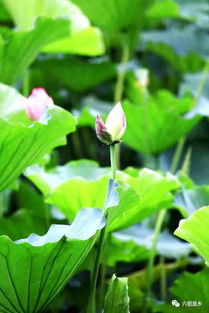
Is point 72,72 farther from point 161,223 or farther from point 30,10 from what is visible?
point 161,223

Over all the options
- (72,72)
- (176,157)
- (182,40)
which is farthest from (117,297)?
(182,40)

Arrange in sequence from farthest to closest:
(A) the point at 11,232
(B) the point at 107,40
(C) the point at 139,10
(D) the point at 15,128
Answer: (B) the point at 107,40
(C) the point at 139,10
(A) the point at 11,232
(D) the point at 15,128

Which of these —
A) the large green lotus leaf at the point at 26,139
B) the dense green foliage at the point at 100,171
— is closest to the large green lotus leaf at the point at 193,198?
the dense green foliage at the point at 100,171

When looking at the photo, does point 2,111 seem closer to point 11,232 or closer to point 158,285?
point 11,232

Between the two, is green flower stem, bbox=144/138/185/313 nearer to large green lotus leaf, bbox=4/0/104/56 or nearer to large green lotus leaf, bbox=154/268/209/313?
large green lotus leaf, bbox=154/268/209/313

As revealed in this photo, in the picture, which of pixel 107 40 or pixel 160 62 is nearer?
pixel 107 40

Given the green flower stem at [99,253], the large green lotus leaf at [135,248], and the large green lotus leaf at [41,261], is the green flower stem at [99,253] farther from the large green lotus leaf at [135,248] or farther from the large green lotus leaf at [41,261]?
the large green lotus leaf at [135,248]

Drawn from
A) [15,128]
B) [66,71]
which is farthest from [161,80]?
[15,128]
